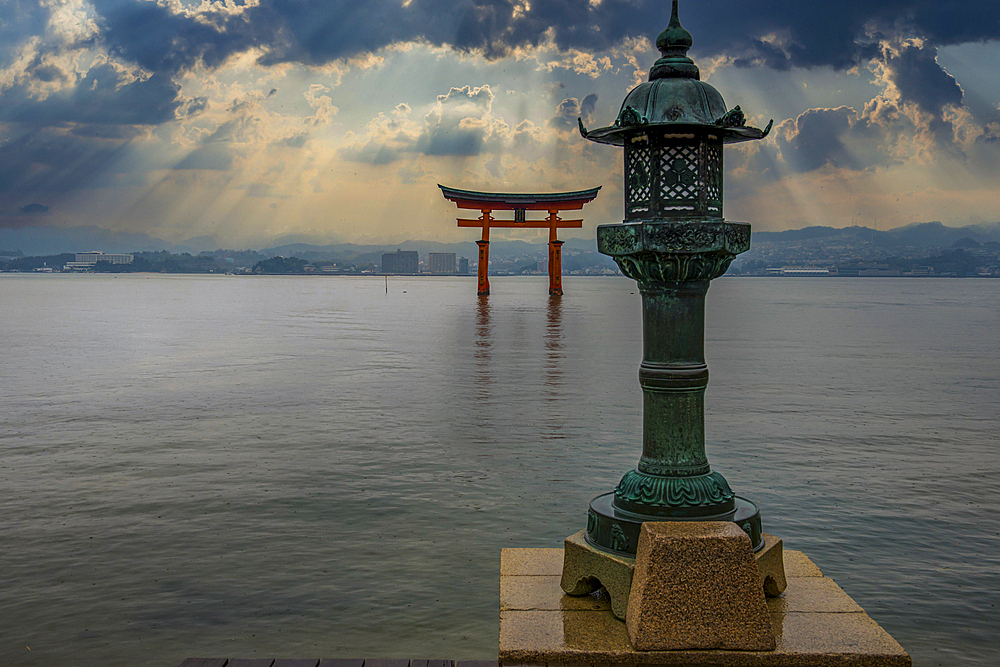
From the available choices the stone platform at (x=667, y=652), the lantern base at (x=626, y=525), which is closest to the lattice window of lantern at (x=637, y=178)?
the lantern base at (x=626, y=525)

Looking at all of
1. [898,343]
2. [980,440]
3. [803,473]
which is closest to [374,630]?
[803,473]

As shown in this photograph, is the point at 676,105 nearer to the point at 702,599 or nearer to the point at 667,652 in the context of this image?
the point at 702,599

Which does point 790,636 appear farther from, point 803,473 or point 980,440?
point 980,440

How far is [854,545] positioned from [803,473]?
2650 mm

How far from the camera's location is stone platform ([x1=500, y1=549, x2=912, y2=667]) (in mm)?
3691

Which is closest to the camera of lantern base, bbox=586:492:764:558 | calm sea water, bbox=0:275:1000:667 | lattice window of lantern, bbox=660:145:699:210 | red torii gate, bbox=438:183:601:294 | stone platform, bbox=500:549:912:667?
stone platform, bbox=500:549:912:667

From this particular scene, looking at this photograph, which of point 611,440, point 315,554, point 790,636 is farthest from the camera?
point 611,440

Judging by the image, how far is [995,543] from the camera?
729 centimetres

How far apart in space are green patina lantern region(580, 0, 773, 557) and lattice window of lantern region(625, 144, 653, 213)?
0.01 m

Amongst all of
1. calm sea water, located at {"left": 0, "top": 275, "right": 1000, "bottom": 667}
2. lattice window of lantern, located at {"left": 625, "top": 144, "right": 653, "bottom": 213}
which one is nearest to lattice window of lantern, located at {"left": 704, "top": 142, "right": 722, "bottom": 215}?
lattice window of lantern, located at {"left": 625, "top": 144, "right": 653, "bottom": 213}

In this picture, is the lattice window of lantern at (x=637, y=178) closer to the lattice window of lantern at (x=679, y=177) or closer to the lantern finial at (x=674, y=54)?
the lattice window of lantern at (x=679, y=177)

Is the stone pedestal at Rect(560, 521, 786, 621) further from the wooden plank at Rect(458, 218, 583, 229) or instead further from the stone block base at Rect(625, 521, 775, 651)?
the wooden plank at Rect(458, 218, 583, 229)

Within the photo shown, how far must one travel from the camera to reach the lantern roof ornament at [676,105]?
4.38 meters

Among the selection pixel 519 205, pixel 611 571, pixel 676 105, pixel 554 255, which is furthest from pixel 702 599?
pixel 554 255
